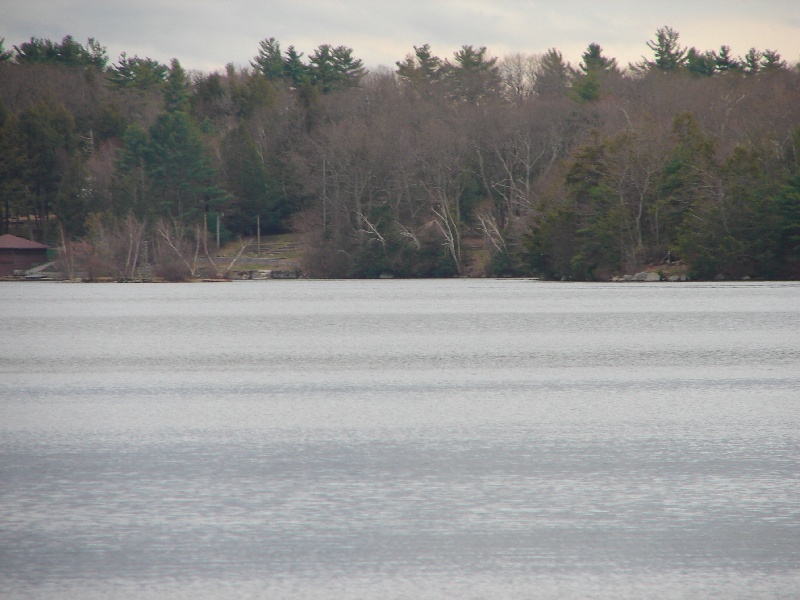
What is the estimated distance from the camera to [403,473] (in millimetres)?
10617

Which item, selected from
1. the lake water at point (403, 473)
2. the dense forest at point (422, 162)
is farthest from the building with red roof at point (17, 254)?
the lake water at point (403, 473)

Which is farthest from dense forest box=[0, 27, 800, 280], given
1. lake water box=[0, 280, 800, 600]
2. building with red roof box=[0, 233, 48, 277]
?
lake water box=[0, 280, 800, 600]

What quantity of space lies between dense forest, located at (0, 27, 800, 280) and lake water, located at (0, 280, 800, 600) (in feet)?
157

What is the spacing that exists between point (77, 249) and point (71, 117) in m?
27.0

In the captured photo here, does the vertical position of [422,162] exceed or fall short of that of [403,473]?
it exceeds it

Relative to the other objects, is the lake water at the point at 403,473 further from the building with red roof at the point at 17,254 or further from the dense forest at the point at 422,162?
the building with red roof at the point at 17,254

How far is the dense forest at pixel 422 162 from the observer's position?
238 feet

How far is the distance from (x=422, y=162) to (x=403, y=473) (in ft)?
288

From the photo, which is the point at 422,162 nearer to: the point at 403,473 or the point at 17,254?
the point at 17,254

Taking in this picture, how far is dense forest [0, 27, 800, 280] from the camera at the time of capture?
72.4 meters

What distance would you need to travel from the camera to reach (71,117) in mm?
114000

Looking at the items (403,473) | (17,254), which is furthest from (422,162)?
(403,473)

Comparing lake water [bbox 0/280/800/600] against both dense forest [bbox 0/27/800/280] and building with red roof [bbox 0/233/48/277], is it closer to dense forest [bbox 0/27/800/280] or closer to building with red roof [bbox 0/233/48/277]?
dense forest [bbox 0/27/800/280]

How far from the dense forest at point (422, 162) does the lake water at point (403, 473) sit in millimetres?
47794
